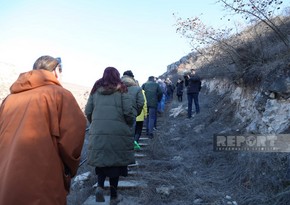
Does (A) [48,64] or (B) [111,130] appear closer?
(A) [48,64]

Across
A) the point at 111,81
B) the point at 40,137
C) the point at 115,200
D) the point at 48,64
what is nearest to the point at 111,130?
the point at 111,81

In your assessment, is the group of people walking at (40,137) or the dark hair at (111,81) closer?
the group of people walking at (40,137)

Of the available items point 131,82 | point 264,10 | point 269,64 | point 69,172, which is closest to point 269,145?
point 269,64

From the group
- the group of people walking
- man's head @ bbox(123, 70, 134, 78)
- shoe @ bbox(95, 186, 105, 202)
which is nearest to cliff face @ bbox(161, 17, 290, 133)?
man's head @ bbox(123, 70, 134, 78)

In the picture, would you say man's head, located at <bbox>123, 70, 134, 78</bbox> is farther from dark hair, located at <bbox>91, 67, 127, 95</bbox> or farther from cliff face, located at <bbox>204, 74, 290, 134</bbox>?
cliff face, located at <bbox>204, 74, 290, 134</bbox>

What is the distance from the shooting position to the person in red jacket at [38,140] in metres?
2.34

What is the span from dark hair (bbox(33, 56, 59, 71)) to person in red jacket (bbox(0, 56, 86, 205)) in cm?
9

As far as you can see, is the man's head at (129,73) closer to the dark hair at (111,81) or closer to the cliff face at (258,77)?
the dark hair at (111,81)

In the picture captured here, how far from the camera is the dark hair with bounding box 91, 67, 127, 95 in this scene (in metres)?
4.56

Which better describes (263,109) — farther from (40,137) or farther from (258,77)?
(40,137)

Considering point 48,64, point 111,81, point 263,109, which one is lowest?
point 263,109

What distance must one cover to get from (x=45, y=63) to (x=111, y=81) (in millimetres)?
1806

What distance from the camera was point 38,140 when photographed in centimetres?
245

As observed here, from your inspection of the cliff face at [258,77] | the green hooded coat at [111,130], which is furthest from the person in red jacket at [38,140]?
the cliff face at [258,77]
